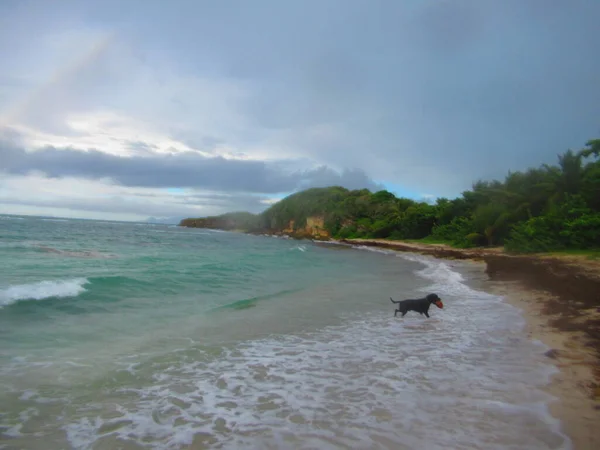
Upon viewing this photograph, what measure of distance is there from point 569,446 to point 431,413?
3.80ft

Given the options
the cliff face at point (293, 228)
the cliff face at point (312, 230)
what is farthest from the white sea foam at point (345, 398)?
the cliff face at point (312, 230)

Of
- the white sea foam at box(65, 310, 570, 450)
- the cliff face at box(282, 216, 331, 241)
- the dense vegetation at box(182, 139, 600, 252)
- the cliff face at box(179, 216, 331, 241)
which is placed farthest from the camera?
the cliff face at box(179, 216, 331, 241)

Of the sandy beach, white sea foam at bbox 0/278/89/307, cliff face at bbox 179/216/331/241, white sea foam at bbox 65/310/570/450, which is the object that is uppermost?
cliff face at bbox 179/216/331/241

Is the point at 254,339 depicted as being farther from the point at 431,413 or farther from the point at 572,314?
the point at 572,314

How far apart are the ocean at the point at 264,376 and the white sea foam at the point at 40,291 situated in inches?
3.6

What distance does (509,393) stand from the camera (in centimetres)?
448

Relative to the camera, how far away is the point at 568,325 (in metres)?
7.42

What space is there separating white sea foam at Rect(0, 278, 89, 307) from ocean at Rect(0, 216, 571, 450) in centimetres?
9

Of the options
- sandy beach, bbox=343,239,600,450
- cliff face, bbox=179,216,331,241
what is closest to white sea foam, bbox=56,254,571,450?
sandy beach, bbox=343,239,600,450

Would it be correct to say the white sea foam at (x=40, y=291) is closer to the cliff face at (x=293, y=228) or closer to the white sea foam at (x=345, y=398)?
the white sea foam at (x=345, y=398)

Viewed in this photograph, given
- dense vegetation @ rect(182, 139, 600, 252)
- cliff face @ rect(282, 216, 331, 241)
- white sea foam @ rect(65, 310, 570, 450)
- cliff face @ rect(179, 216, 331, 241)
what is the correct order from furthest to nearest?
cliff face @ rect(179, 216, 331, 241), cliff face @ rect(282, 216, 331, 241), dense vegetation @ rect(182, 139, 600, 252), white sea foam @ rect(65, 310, 570, 450)

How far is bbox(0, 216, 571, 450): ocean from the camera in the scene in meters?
3.66

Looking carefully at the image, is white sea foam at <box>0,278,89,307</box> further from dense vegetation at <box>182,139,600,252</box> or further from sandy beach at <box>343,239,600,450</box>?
dense vegetation at <box>182,139,600,252</box>

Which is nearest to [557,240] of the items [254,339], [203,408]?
[254,339]
